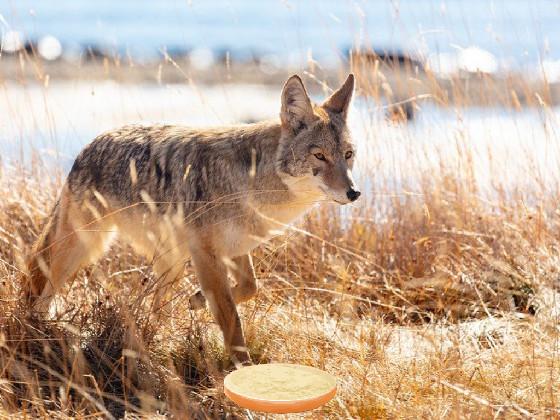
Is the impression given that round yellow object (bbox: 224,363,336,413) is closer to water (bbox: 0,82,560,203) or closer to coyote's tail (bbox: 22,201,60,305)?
coyote's tail (bbox: 22,201,60,305)

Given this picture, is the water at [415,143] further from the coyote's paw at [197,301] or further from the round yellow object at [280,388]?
the round yellow object at [280,388]

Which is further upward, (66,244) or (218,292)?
(66,244)

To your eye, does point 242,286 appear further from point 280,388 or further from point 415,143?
point 415,143

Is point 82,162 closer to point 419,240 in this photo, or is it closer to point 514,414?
point 419,240

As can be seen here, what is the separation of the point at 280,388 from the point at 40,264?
5.15 feet

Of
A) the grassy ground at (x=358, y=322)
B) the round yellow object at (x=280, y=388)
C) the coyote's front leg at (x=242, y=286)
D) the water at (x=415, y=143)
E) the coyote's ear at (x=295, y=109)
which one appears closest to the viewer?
Result: the round yellow object at (x=280, y=388)

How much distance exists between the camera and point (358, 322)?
4.76 meters

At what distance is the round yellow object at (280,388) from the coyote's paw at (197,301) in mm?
1166

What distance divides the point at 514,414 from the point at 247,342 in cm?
156

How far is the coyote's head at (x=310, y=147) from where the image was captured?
4.32 m

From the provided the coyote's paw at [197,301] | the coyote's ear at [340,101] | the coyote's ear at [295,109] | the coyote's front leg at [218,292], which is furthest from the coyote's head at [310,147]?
the coyote's paw at [197,301]

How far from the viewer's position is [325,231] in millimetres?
5844

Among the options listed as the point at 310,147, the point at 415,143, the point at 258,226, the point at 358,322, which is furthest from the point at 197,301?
the point at 415,143

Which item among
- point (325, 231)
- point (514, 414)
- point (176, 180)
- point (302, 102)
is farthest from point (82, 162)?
point (514, 414)
